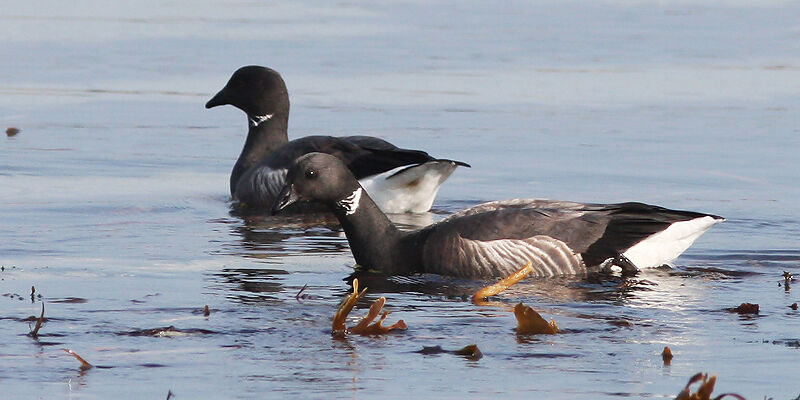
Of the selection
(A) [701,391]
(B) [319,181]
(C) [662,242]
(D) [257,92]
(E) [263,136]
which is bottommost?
(A) [701,391]

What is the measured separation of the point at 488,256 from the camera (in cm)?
1066

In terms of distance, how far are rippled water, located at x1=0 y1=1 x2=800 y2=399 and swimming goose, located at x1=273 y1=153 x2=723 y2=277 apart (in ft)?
0.75

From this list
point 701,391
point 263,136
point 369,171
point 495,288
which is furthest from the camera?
point 263,136

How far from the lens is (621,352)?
8.12 meters

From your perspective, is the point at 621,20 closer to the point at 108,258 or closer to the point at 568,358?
the point at 108,258

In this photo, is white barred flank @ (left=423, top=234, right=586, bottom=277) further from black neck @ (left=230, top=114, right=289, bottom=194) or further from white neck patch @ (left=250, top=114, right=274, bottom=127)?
white neck patch @ (left=250, top=114, right=274, bottom=127)

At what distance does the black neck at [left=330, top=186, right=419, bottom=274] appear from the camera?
10.9m

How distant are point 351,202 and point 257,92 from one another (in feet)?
15.2

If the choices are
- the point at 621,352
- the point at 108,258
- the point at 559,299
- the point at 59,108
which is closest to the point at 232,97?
the point at 59,108

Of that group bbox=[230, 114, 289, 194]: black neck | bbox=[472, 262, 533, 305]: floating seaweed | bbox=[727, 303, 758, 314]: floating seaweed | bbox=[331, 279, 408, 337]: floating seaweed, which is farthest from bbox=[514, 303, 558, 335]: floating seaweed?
bbox=[230, 114, 289, 194]: black neck

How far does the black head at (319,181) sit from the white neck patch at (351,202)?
2cm

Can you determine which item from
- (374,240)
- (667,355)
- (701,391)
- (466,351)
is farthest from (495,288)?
(701,391)

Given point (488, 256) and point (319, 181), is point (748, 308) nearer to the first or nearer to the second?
point (488, 256)

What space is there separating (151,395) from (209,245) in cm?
489
